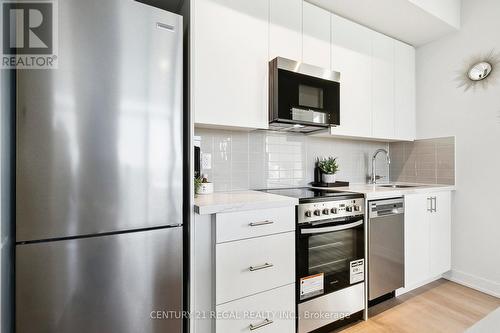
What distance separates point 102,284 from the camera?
1.12 metres

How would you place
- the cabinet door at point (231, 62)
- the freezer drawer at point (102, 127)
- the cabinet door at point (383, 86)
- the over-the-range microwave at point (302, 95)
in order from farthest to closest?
the cabinet door at point (383, 86) < the over-the-range microwave at point (302, 95) < the cabinet door at point (231, 62) < the freezer drawer at point (102, 127)

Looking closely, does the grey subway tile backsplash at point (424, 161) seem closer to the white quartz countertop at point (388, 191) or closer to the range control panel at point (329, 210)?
the white quartz countertop at point (388, 191)

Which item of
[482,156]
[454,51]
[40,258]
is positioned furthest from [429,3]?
[40,258]

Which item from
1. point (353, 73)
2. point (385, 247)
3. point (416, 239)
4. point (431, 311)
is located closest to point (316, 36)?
point (353, 73)

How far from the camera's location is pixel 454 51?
2.44 meters

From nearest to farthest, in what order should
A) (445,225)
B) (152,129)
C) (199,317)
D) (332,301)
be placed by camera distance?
(152,129)
(199,317)
(332,301)
(445,225)

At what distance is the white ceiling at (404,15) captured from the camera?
199 cm

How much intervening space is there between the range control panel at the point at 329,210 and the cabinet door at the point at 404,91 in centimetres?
118

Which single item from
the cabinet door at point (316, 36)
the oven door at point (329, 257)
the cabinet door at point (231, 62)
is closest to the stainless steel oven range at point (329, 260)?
the oven door at point (329, 257)

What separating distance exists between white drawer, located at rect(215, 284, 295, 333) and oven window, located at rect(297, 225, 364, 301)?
17cm

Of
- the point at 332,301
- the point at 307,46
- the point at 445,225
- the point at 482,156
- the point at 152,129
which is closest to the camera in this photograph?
the point at 152,129

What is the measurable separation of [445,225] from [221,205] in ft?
7.76

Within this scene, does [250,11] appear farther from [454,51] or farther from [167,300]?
[454,51]

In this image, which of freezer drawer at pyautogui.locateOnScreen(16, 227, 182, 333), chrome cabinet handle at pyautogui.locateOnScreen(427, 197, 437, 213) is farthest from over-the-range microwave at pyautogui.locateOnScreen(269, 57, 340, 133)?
chrome cabinet handle at pyautogui.locateOnScreen(427, 197, 437, 213)
